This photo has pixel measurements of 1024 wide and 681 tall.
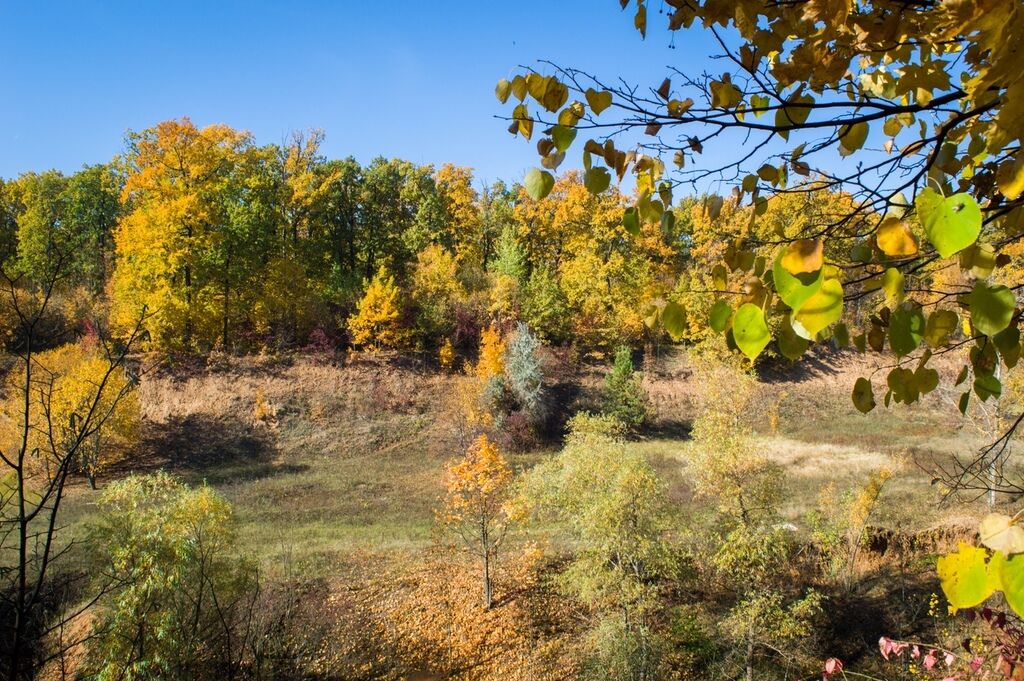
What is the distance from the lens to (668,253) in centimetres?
3297

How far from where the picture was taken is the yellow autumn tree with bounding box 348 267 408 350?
29.0 metres

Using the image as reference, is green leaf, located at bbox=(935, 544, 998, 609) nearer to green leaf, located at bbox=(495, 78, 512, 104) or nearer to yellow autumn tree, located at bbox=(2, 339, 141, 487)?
green leaf, located at bbox=(495, 78, 512, 104)

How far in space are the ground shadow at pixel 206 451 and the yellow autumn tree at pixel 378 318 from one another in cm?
675

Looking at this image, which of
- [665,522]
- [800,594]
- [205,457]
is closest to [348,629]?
[665,522]

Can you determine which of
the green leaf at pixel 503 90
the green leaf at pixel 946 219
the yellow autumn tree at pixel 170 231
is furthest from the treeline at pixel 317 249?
the green leaf at pixel 946 219

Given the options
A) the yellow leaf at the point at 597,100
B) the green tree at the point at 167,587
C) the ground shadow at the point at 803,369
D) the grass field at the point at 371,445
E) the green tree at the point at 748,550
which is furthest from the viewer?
the ground shadow at the point at 803,369

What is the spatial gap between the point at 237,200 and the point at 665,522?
27140 millimetres

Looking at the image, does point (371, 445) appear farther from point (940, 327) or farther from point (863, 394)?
point (940, 327)

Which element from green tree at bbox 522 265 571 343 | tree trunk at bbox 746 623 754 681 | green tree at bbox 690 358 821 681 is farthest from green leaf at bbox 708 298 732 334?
green tree at bbox 522 265 571 343

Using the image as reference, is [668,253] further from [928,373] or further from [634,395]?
[928,373]

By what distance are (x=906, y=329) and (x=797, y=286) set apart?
33 cm

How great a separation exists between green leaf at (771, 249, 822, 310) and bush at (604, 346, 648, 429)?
2741cm

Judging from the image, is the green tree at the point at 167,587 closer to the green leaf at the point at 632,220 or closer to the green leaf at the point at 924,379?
the green leaf at the point at 632,220

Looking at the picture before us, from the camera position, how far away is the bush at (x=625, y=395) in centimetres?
2852
